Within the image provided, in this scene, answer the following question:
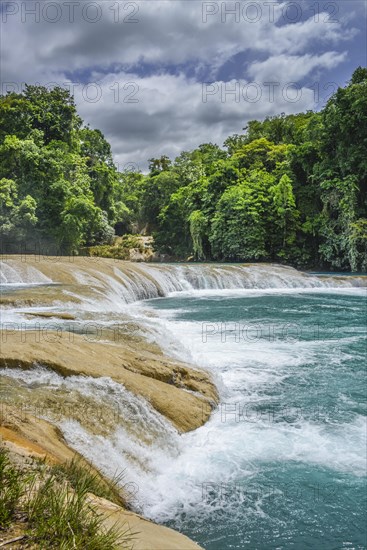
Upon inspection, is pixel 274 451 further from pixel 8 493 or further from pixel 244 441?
pixel 8 493

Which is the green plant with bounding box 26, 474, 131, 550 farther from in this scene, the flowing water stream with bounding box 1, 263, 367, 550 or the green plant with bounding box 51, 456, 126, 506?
the flowing water stream with bounding box 1, 263, 367, 550

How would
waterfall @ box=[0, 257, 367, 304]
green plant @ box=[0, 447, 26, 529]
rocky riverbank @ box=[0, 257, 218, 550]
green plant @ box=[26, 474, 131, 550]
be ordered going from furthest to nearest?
1. waterfall @ box=[0, 257, 367, 304]
2. rocky riverbank @ box=[0, 257, 218, 550]
3. green plant @ box=[0, 447, 26, 529]
4. green plant @ box=[26, 474, 131, 550]

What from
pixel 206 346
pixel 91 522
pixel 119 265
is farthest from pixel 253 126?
pixel 91 522

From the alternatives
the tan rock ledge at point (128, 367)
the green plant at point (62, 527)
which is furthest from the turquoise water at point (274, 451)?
the green plant at point (62, 527)

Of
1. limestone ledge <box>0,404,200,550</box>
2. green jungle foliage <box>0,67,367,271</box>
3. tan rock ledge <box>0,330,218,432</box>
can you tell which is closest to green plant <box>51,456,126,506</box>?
limestone ledge <box>0,404,200,550</box>

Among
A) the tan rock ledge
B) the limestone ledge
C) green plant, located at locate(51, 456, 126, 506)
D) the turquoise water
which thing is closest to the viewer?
the limestone ledge

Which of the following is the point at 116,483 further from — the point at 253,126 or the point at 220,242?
the point at 253,126

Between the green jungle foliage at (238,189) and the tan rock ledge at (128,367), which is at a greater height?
the green jungle foliage at (238,189)

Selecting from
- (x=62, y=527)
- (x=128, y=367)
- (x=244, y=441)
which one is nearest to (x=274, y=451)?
(x=244, y=441)

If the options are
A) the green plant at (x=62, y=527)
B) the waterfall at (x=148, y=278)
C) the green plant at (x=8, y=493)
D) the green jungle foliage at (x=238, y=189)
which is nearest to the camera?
the green plant at (x=62, y=527)

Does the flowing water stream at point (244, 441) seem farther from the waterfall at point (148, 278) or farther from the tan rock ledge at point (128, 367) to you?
the waterfall at point (148, 278)

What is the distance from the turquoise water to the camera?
3.68m

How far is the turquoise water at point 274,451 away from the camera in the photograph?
368 centimetres

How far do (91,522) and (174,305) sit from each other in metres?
12.5
